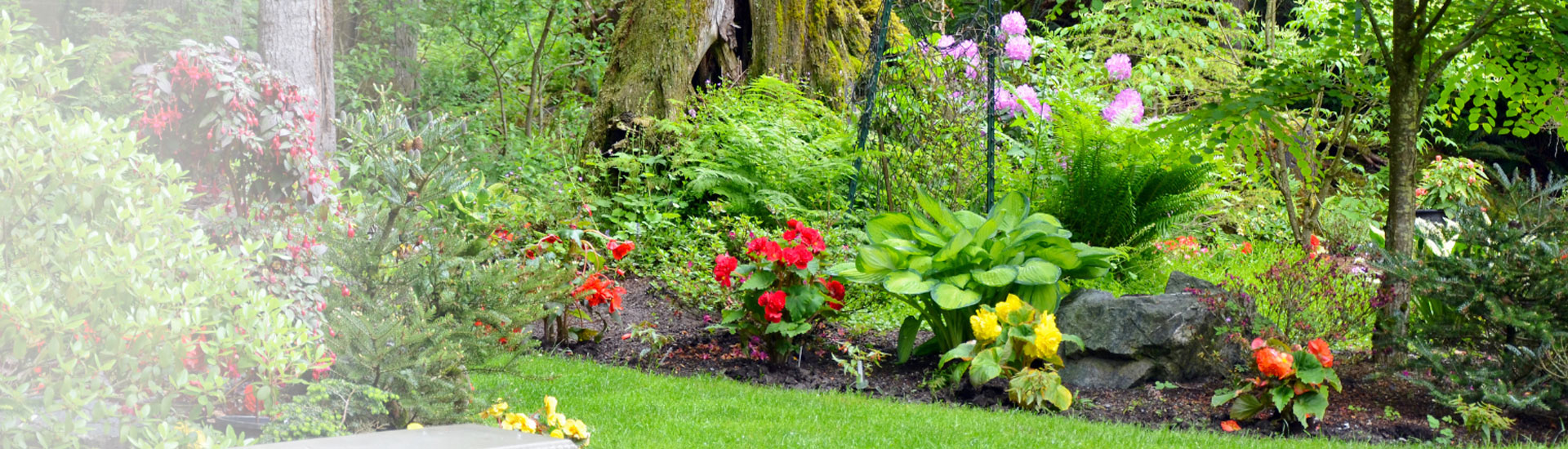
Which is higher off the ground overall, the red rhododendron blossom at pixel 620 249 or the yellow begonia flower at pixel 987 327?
the red rhododendron blossom at pixel 620 249

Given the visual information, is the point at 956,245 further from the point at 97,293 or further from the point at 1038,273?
the point at 97,293

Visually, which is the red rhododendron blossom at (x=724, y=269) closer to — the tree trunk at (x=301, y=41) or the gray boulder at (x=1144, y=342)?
the gray boulder at (x=1144, y=342)

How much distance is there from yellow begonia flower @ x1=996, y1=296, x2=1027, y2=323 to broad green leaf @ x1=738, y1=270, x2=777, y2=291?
98 cm

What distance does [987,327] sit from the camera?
420 centimetres

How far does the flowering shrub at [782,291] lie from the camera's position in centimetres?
448

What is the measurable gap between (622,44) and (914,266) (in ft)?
15.9

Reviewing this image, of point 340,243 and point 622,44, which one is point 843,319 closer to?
point 340,243

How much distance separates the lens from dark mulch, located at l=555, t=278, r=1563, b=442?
12.6 ft

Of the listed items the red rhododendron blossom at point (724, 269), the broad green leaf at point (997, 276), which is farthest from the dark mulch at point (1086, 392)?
the broad green leaf at point (997, 276)

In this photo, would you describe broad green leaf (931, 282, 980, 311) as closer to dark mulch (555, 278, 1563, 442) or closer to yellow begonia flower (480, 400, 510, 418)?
dark mulch (555, 278, 1563, 442)

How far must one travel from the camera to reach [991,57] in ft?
17.9

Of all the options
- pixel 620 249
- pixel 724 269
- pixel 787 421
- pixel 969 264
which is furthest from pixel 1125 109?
pixel 787 421

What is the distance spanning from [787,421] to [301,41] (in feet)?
15.6

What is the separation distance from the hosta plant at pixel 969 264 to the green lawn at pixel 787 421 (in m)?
0.54
